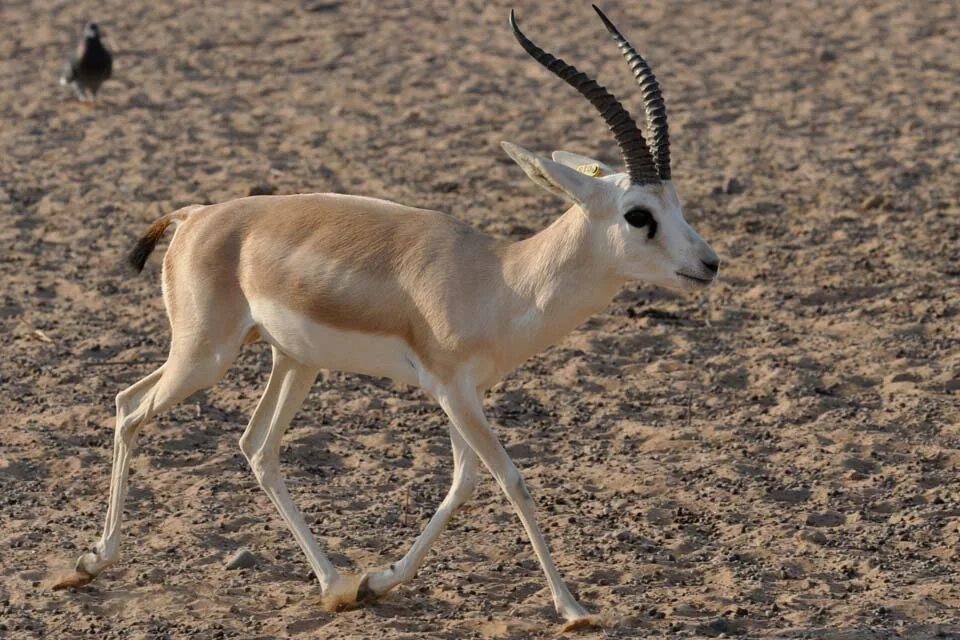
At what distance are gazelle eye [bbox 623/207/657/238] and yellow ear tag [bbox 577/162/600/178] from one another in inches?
17.1

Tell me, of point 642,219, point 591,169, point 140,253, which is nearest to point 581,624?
point 642,219

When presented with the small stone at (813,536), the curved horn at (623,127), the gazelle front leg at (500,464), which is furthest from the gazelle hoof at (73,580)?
the small stone at (813,536)

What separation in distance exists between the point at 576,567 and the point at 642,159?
1707mm

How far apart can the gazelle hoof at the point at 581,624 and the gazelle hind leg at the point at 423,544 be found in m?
0.63

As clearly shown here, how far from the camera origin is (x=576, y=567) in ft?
20.9

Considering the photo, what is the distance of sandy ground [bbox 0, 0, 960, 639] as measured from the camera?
20.3 feet

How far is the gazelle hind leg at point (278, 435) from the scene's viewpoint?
245 inches

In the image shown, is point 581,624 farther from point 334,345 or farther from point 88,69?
point 88,69

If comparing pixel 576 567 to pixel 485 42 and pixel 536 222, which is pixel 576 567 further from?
pixel 485 42

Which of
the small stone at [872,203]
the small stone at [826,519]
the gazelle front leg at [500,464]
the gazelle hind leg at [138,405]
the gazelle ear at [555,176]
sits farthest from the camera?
the small stone at [872,203]

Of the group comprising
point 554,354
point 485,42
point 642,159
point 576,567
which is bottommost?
point 485,42

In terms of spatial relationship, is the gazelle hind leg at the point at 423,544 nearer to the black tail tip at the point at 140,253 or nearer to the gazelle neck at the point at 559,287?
the gazelle neck at the point at 559,287

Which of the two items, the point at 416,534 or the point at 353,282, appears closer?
the point at 353,282

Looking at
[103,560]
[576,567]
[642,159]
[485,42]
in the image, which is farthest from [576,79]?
[485,42]
